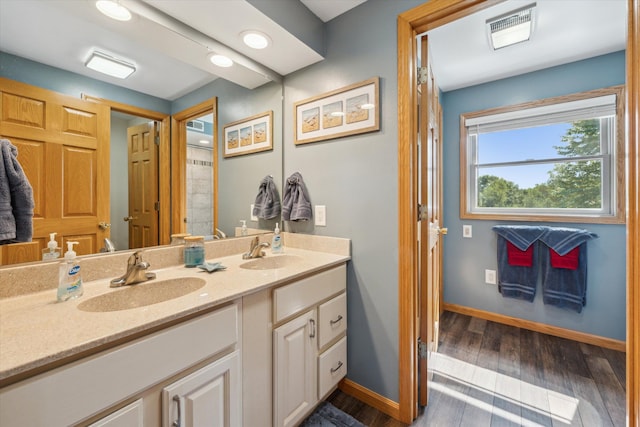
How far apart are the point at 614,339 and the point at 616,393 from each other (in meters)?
0.71

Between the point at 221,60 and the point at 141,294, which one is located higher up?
the point at 221,60

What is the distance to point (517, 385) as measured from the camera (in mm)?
1656

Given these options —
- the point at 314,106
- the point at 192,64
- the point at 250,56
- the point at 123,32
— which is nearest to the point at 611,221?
the point at 314,106

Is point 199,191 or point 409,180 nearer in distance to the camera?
point 409,180

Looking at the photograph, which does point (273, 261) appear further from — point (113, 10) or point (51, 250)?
point (113, 10)

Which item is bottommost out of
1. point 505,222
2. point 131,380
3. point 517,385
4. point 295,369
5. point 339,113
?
point 517,385

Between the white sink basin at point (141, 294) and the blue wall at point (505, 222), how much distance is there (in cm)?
259

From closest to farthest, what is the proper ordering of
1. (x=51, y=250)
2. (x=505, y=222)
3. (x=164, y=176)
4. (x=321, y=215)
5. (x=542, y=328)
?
(x=51, y=250)
(x=164, y=176)
(x=321, y=215)
(x=542, y=328)
(x=505, y=222)

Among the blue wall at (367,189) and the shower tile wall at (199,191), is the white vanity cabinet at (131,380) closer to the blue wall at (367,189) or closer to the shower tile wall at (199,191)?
the shower tile wall at (199,191)

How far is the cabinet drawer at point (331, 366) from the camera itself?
1.36 metres

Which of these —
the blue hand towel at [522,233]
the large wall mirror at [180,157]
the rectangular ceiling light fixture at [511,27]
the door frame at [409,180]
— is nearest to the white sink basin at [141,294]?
the large wall mirror at [180,157]

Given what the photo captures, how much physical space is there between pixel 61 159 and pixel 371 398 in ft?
6.16

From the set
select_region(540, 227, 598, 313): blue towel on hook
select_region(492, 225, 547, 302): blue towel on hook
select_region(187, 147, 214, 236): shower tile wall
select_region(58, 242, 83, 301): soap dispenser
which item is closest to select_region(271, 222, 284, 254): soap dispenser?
select_region(187, 147, 214, 236): shower tile wall

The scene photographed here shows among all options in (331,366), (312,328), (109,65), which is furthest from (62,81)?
(331,366)
